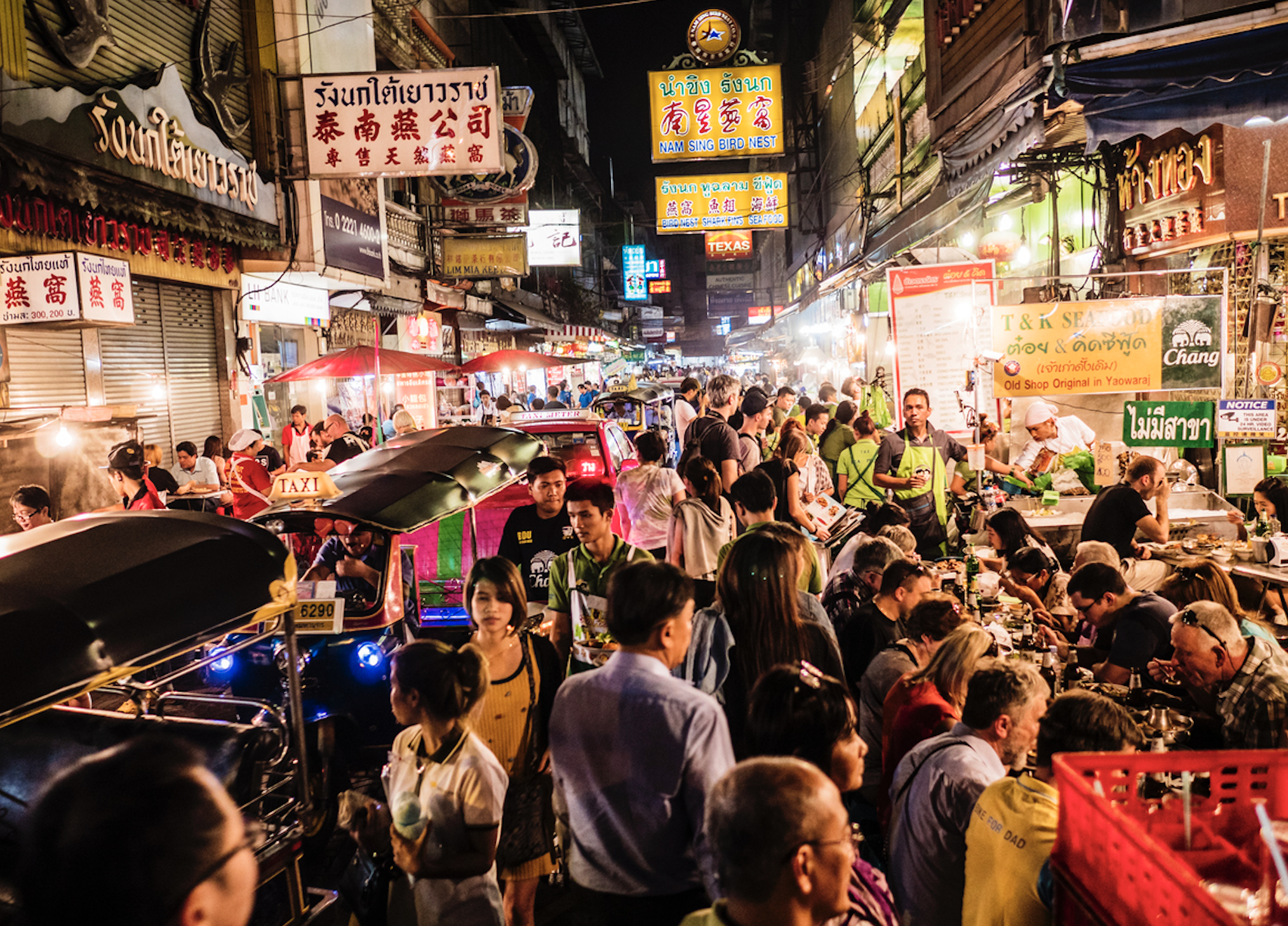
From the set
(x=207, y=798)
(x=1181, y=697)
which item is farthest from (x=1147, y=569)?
(x=207, y=798)

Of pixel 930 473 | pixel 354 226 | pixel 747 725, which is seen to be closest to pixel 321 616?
pixel 747 725

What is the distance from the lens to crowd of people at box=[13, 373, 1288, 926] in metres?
2.21

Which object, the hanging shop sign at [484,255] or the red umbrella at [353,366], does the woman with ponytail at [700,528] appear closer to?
the red umbrella at [353,366]

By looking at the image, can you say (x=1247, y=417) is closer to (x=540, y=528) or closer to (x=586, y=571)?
(x=540, y=528)

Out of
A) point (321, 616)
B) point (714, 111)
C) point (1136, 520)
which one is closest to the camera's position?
point (321, 616)

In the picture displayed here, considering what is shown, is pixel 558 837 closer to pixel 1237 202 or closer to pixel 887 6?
pixel 1237 202

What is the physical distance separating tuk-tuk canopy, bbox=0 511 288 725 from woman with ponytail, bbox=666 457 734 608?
10.9ft

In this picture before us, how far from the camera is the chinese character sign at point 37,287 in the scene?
8.17 meters

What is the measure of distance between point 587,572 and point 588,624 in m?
0.29

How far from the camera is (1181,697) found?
14.9ft

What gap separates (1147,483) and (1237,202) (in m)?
3.40

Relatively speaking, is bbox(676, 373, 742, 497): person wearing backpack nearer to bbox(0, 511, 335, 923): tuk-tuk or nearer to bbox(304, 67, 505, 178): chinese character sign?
bbox(304, 67, 505, 178): chinese character sign

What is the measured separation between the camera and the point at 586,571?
4.70 m

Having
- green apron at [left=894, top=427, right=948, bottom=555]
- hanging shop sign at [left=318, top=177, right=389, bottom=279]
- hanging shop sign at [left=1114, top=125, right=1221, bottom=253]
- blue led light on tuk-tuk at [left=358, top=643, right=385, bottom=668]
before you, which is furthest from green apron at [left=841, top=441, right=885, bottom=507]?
hanging shop sign at [left=318, top=177, right=389, bottom=279]
